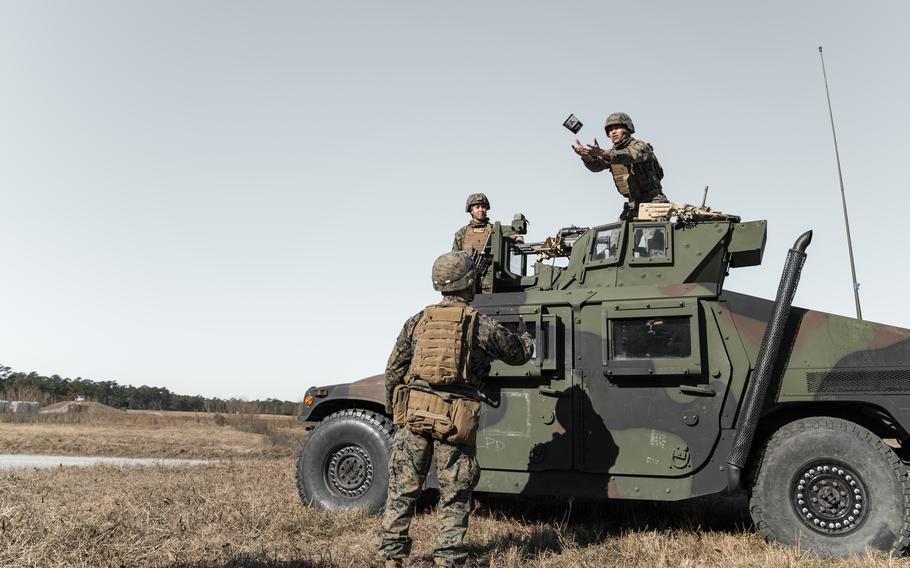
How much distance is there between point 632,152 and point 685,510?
3.33 meters

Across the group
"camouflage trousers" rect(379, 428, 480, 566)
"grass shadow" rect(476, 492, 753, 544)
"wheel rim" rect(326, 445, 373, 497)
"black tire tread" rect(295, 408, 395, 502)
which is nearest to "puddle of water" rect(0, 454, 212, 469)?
"black tire tread" rect(295, 408, 395, 502)

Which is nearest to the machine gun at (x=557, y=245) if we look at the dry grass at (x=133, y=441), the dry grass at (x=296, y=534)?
the dry grass at (x=296, y=534)

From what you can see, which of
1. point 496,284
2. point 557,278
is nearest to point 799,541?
point 557,278

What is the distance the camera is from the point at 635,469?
523 centimetres

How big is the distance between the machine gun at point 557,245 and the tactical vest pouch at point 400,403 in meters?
2.79

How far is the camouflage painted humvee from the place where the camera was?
15.5 feet

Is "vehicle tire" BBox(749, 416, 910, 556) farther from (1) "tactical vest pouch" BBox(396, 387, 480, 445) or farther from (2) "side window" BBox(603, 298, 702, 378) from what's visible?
(1) "tactical vest pouch" BBox(396, 387, 480, 445)

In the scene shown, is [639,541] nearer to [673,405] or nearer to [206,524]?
[673,405]

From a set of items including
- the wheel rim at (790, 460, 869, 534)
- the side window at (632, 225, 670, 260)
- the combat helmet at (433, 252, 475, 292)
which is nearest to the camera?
the combat helmet at (433, 252, 475, 292)

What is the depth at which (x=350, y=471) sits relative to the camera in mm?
6340

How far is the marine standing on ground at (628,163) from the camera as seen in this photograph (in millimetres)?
6363

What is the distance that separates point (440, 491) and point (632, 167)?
373 cm

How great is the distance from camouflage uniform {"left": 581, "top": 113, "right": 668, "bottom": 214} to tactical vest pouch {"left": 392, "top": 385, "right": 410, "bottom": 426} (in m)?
3.07

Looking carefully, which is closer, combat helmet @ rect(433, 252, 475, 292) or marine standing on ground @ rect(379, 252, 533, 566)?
marine standing on ground @ rect(379, 252, 533, 566)
